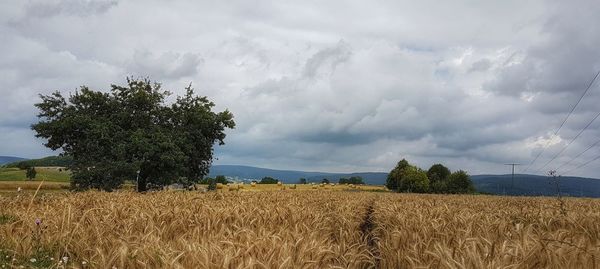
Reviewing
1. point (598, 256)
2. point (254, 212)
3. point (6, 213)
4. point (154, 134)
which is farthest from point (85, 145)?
point (598, 256)

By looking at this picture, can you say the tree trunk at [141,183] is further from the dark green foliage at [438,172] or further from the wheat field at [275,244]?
the dark green foliage at [438,172]

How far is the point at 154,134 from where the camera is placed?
143 feet

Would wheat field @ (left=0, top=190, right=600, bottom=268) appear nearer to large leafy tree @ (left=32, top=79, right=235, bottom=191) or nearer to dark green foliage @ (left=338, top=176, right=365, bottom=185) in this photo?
large leafy tree @ (left=32, top=79, right=235, bottom=191)

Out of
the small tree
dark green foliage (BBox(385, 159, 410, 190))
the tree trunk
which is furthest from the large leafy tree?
dark green foliage (BBox(385, 159, 410, 190))

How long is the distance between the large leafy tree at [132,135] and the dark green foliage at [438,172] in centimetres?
10942

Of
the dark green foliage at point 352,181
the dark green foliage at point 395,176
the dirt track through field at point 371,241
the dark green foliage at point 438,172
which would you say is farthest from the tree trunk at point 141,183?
the dark green foliage at point 438,172

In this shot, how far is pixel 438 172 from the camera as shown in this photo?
152 metres

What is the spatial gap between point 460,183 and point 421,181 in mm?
21647

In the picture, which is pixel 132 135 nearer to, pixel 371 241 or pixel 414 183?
pixel 371 241

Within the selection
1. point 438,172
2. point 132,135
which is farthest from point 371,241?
point 438,172

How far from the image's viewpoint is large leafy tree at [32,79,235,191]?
41.7m

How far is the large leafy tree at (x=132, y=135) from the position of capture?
41656 millimetres

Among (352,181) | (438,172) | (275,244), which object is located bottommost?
(275,244)

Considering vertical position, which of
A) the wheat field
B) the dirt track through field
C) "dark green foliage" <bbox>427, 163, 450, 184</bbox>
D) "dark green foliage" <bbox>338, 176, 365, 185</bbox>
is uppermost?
"dark green foliage" <bbox>427, 163, 450, 184</bbox>
